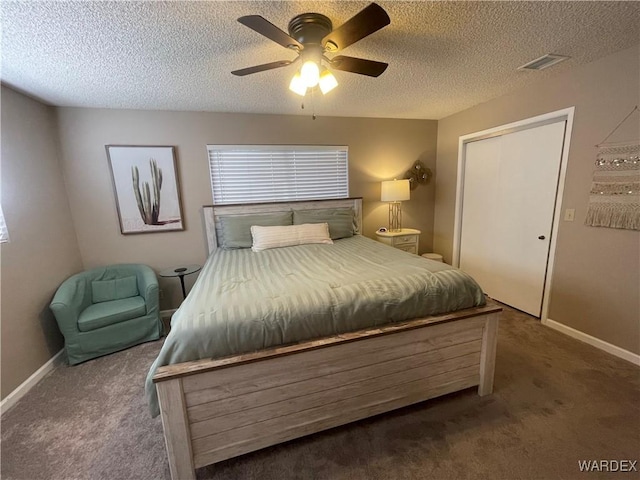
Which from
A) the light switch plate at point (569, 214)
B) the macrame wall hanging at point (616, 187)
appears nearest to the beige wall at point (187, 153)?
the light switch plate at point (569, 214)

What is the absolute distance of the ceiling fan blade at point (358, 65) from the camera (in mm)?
1560

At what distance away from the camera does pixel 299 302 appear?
1421mm

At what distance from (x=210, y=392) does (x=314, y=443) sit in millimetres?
698

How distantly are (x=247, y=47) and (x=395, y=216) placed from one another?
2852 mm

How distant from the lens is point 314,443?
151 cm

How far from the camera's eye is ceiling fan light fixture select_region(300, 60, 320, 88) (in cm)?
147

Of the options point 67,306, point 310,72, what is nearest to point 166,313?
point 67,306

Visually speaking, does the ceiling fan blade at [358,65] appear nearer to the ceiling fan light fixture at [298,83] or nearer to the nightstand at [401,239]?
the ceiling fan light fixture at [298,83]

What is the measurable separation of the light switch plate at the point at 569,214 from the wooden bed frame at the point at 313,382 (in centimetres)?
143

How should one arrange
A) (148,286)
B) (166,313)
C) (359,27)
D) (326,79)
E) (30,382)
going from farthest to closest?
(166,313) → (148,286) → (30,382) → (326,79) → (359,27)

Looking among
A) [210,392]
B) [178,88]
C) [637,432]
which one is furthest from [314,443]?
[178,88]

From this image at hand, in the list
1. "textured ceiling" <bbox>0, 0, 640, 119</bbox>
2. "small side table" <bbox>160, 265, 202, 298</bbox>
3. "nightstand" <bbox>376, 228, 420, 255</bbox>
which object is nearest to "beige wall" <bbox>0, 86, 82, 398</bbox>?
"textured ceiling" <bbox>0, 0, 640, 119</bbox>

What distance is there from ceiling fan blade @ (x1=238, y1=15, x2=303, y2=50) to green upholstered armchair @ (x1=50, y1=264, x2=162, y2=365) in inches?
91.4

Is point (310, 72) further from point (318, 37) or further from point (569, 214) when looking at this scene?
point (569, 214)
